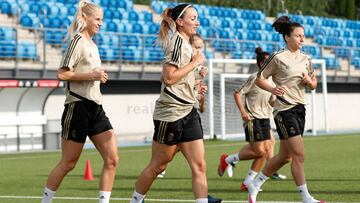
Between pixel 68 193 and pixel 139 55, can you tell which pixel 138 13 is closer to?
pixel 139 55

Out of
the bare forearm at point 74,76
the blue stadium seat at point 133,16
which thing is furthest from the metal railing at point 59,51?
the bare forearm at point 74,76

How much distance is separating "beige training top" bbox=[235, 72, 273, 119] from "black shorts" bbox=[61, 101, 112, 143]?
4.74 metres

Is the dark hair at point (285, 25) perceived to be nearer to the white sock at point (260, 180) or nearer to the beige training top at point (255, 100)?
the white sock at point (260, 180)

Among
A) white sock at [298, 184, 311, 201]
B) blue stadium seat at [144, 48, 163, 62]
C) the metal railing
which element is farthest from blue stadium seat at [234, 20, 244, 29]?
white sock at [298, 184, 311, 201]

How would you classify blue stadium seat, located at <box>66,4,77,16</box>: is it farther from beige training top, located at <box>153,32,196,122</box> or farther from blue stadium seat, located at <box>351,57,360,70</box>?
beige training top, located at <box>153,32,196,122</box>

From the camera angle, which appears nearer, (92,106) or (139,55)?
(92,106)

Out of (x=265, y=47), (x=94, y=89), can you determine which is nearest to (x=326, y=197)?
(x=94, y=89)

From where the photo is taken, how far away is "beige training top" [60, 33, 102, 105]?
9047 millimetres

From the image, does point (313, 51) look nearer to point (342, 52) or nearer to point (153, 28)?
point (342, 52)

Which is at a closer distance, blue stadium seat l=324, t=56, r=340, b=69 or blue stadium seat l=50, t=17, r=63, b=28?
blue stadium seat l=50, t=17, r=63, b=28

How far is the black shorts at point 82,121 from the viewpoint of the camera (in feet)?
29.8

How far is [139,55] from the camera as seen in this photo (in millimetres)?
33375

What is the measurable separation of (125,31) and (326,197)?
24517mm

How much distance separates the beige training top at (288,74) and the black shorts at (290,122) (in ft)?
0.19
